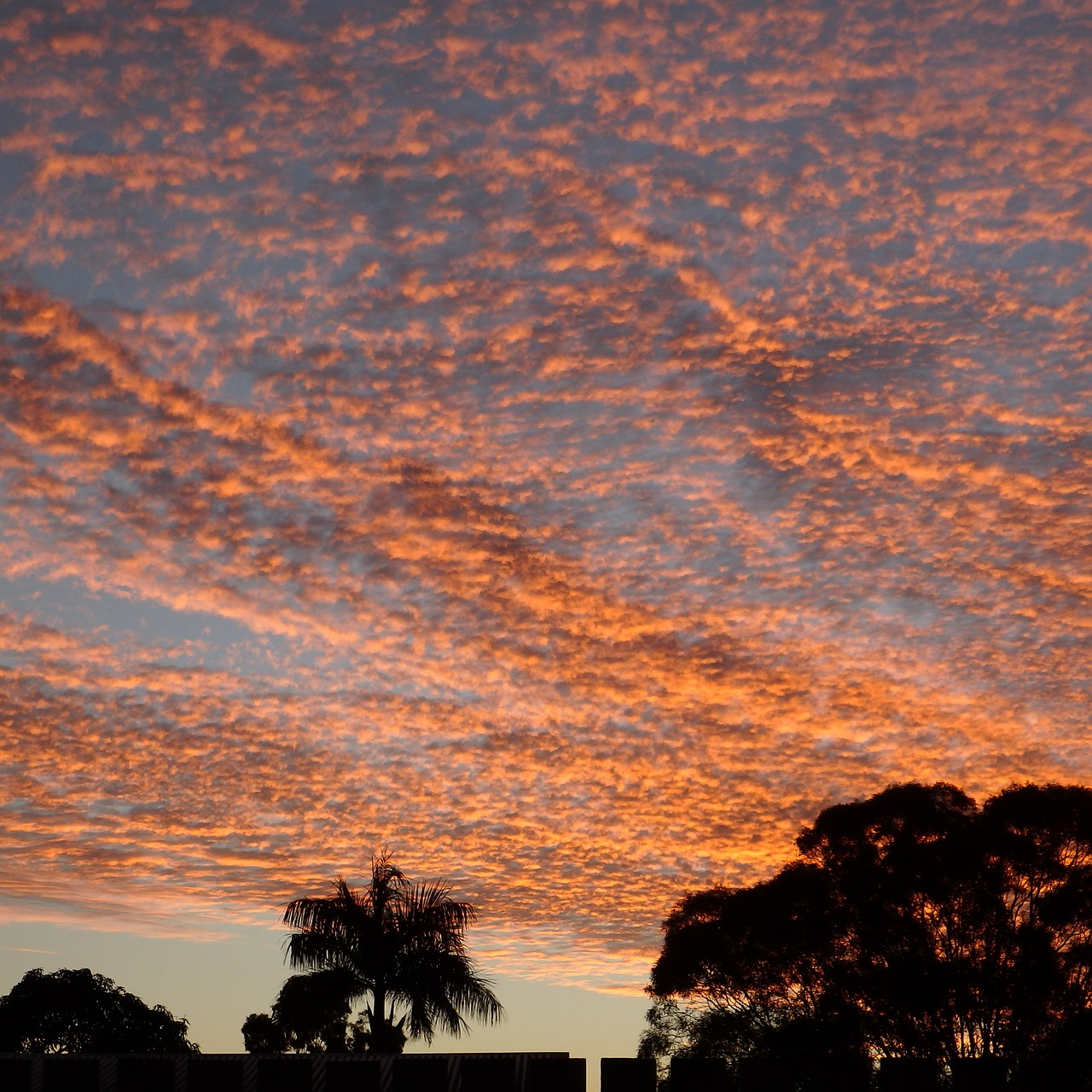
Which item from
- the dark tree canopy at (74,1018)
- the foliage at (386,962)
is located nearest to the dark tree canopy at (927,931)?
the foliage at (386,962)

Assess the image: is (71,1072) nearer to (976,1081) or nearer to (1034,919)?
(976,1081)

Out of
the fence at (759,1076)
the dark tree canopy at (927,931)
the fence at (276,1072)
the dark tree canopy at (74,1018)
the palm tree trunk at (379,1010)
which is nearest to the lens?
the fence at (759,1076)

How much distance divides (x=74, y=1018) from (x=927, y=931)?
47902 mm

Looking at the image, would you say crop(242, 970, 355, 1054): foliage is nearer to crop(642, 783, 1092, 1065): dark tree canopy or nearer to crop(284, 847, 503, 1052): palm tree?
crop(284, 847, 503, 1052): palm tree

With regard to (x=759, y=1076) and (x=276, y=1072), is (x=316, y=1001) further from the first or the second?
(x=759, y=1076)

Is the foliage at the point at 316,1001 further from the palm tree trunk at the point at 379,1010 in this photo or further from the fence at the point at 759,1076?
the fence at the point at 759,1076

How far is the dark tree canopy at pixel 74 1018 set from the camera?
6875 cm

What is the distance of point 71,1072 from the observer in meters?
22.5

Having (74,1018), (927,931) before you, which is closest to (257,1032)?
(74,1018)

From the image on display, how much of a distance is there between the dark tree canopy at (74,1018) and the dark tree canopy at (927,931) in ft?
126

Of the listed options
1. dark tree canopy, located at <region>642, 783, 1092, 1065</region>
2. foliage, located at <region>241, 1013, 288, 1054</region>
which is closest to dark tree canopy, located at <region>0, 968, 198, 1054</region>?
foliage, located at <region>241, 1013, 288, 1054</region>

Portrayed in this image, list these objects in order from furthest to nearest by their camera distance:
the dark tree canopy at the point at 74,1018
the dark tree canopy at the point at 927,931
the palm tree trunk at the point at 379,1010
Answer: the dark tree canopy at the point at 74,1018
the dark tree canopy at the point at 927,931
the palm tree trunk at the point at 379,1010

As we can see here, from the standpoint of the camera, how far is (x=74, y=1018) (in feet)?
229

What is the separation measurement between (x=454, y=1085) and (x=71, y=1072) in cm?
642
